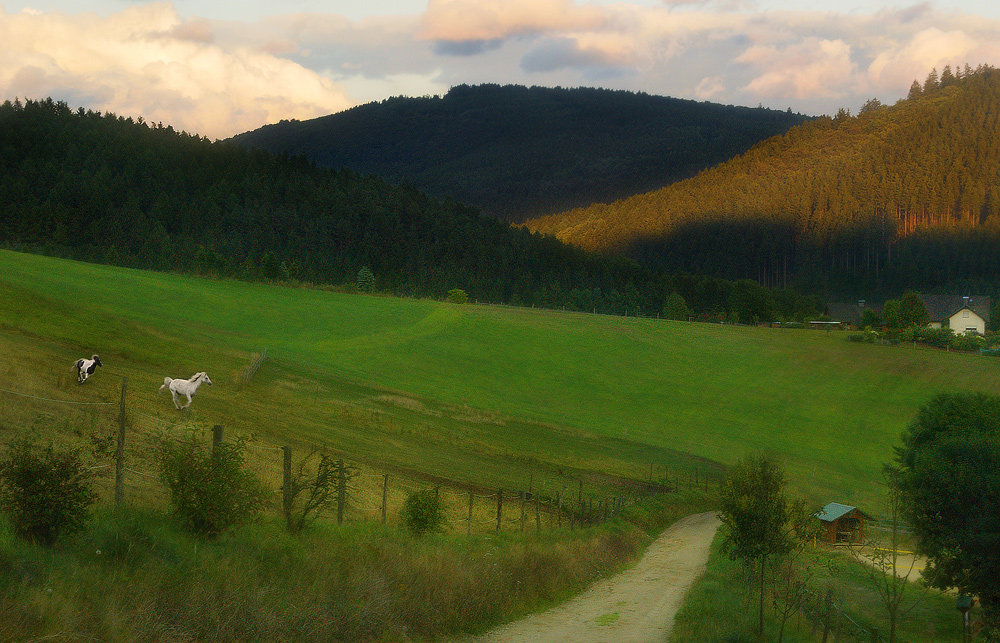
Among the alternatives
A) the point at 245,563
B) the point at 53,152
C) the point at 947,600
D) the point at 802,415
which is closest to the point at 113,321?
the point at 245,563

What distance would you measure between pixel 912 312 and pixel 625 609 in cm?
12911

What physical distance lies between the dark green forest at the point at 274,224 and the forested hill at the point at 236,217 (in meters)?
0.33

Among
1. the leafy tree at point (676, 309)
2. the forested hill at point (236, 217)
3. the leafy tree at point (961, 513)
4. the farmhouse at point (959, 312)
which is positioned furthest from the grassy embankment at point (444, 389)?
the farmhouse at point (959, 312)

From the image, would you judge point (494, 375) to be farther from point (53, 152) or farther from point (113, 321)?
point (53, 152)

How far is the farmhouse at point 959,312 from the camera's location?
5472 inches

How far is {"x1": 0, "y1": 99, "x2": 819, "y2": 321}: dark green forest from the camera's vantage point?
13850 centimetres

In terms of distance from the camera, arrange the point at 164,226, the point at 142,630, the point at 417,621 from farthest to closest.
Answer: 1. the point at 164,226
2. the point at 417,621
3. the point at 142,630

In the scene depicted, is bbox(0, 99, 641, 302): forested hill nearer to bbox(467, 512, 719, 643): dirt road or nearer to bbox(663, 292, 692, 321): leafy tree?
bbox(663, 292, 692, 321): leafy tree

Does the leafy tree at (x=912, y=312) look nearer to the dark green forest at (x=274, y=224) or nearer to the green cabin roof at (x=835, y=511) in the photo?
the dark green forest at (x=274, y=224)

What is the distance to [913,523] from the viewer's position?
31.8 m

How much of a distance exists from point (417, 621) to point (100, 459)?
8.92m

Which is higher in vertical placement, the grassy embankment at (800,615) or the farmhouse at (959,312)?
the farmhouse at (959,312)

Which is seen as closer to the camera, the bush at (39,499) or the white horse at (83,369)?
the bush at (39,499)

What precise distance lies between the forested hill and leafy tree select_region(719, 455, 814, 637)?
99876 millimetres
